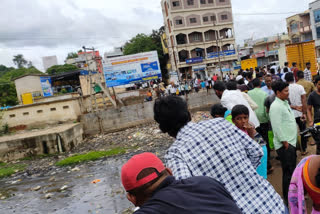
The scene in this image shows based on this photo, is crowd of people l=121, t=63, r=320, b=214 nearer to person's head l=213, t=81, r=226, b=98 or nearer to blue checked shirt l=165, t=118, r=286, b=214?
blue checked shirt l=165, t=118, r=286, b=214

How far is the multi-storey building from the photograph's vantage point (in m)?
39.3

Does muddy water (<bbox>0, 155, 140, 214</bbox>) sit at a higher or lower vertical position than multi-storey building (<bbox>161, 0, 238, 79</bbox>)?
lower

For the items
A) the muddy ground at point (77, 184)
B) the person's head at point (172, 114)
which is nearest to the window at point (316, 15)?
the muddy ground at point (77, 184)

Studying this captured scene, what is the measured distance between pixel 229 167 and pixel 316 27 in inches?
1534

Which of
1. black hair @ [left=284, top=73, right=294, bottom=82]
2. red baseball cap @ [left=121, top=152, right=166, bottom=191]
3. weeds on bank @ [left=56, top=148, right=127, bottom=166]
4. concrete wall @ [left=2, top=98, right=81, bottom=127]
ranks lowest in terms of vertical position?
weeds on bank @ [left=56, top=148, right=127, bottom=166]

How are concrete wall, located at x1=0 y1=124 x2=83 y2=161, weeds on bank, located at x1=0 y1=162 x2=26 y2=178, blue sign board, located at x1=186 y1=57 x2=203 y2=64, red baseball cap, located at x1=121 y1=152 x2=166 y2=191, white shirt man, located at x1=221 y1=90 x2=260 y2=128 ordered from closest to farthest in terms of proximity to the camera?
red baseball cap, located at x1=121 y1=152 x2=166 y2=191 → white shirt man, located at x1=221 y1=90 x2=260 y2=128 → weeds on bank, located at x1=0 y1=162 x2=26 y2=178 → concrete wall, located at x1=0 y1=124 x2=83 y2=161 → blue sign board, located at x1=186 y1=57 x2=203 y2=64

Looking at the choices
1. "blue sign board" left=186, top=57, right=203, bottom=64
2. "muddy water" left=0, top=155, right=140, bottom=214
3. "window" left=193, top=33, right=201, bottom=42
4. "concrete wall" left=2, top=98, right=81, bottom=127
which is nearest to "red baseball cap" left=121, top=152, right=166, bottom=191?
"muddy water" left=0, top=155, right=140, bottom=214

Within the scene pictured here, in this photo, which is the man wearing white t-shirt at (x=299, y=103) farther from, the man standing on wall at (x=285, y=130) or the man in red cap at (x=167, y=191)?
the man in red cap at (x=167, y=191)

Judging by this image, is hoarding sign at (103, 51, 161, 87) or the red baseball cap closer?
the red baseball cap

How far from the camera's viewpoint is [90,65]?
16516mm

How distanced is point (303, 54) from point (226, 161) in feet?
44.9

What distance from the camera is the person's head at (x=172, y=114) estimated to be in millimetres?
1818

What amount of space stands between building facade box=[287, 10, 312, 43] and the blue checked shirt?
46592 mm

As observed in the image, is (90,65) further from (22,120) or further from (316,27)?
(316,27)
